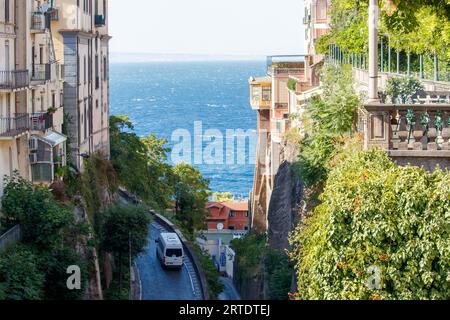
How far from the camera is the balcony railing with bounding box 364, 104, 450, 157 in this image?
738 inches

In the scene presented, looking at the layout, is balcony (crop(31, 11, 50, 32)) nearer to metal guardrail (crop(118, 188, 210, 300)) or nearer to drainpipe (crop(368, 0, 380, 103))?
metal guardrail (crop(118, 188, 210, 300))

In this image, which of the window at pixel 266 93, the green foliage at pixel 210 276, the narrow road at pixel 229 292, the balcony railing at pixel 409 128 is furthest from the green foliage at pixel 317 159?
the window at pixel 266 93

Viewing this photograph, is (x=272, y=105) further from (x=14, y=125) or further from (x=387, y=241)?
(x=387, y=241)

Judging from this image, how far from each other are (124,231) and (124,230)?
4cm

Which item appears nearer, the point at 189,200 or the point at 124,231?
the point at 124,231

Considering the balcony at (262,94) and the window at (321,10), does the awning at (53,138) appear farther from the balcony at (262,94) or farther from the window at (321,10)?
the window at (321,10)

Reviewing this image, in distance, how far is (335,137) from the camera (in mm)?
24141

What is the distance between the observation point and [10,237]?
96.6 ft

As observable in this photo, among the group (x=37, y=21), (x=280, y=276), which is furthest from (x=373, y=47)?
(x=37, y=21)

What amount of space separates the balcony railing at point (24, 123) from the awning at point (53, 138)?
0.31 metres

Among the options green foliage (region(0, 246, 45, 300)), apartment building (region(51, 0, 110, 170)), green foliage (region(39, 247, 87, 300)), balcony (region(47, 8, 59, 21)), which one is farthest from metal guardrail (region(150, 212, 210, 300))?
green foliage (region(0, 246, 45, 300))

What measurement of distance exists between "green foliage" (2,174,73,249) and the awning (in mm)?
4632

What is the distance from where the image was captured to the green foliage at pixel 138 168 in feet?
183
